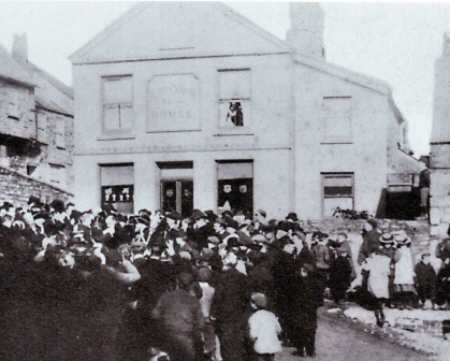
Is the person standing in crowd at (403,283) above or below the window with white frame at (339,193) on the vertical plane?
below

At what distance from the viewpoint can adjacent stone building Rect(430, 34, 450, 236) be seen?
13.0 m

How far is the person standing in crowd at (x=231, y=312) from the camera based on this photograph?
23.7ft

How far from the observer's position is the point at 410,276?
10.9 meters

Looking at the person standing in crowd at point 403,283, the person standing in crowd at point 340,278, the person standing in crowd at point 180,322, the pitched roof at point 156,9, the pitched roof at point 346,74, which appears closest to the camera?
the person standing in crowd at point 180,322

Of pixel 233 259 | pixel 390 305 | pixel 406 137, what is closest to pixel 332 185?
pixel 406 137

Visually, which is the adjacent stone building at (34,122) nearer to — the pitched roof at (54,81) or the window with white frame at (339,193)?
the pitched roof at (54,81)

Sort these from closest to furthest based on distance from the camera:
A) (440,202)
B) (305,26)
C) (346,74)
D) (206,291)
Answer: (206,291)
(440,202)
(346,74)
(305,26)

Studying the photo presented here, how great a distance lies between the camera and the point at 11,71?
23.9 meters

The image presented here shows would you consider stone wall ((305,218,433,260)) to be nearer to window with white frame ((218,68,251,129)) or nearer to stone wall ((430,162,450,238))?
stone wall ((430,162,450,238))

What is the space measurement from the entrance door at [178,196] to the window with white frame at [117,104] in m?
1.69

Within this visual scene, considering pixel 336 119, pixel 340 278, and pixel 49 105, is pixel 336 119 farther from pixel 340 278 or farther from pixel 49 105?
pixel 49 105

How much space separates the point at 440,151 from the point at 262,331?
25.2ft

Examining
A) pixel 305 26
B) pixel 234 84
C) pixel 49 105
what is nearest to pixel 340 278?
pixel 234 84

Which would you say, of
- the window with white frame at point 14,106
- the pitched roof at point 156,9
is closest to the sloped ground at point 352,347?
the pitched roof at point 156,9
